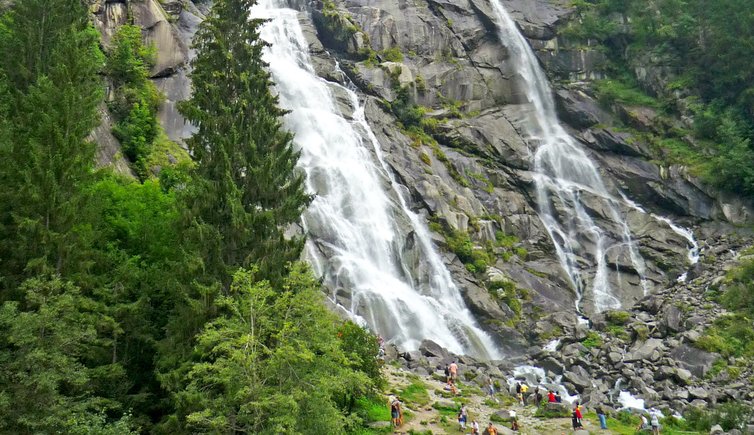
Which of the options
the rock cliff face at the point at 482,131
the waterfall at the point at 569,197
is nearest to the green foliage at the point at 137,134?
the rock cliff face at the point at 482,131

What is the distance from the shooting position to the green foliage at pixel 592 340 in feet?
105

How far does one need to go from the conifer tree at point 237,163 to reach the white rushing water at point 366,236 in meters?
9.43

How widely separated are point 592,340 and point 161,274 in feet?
82.5

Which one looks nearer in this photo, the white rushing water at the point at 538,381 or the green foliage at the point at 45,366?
the green foliage at the point at 45,366

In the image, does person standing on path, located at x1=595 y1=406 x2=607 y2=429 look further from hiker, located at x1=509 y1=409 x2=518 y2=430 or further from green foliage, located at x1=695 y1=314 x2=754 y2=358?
green foliage, located at x1=695 y1=314 x2=754 y2=358

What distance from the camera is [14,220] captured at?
48.4ft

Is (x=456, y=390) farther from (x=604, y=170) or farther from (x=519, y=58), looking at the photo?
(x=519, y=58)

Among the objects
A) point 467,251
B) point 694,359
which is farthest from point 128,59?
point 694,359

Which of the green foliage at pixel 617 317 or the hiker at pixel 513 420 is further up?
the hiker at pixel 513 420

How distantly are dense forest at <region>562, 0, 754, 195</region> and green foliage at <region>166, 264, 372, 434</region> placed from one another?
42118mm

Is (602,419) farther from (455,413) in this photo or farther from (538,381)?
(538,381)

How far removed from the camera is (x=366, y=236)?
115 ft

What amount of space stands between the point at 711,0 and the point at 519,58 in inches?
692

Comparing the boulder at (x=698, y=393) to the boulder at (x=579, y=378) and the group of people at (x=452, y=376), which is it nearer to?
the boulder at (x=579, y=378)
